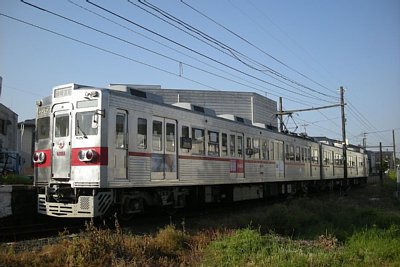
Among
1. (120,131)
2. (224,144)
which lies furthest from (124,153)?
(224,144)

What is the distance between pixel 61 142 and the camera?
1101cm

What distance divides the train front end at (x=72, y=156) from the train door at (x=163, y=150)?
6.04 ft

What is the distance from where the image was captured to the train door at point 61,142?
10.8 meters

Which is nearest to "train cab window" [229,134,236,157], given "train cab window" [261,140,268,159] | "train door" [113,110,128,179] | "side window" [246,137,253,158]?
"side window" [246,137,253,158]

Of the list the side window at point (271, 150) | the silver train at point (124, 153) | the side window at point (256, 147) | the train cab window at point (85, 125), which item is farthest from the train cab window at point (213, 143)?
the side window at point (271, 150)

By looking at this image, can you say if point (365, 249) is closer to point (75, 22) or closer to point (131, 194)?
point (131, 194)

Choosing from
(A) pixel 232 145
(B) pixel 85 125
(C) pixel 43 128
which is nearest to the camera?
(B) pixel 85 125

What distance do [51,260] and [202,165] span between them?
7680 millimetres

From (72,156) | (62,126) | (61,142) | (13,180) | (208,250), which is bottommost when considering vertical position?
(208,250)

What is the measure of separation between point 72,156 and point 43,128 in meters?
1.75

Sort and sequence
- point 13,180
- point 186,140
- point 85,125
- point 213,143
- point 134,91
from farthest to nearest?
1. point 13,180
2. point 213,143
3. point 186,140
4. point 134,91
5. point 85,125

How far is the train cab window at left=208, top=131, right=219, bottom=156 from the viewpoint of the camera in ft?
48.0

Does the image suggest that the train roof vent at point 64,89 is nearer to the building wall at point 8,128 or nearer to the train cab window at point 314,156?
the building wall at point 8,128

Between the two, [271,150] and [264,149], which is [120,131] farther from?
[271,150]
